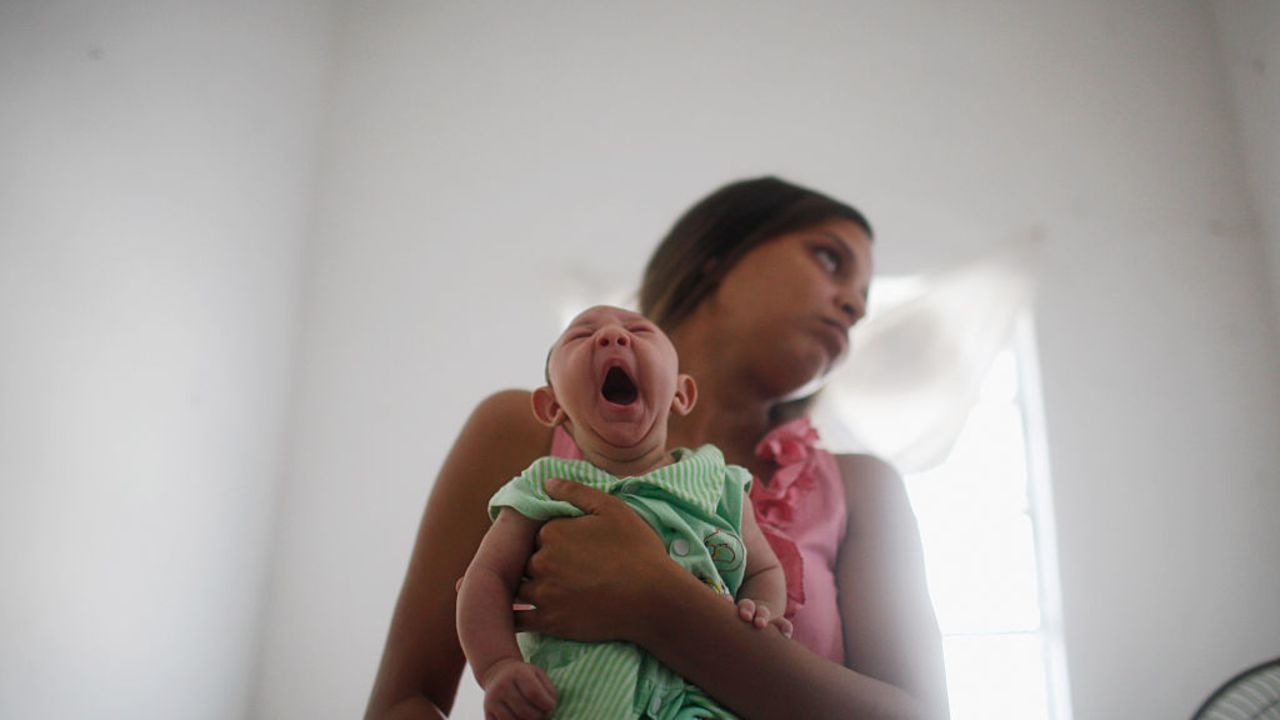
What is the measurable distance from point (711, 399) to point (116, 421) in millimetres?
878

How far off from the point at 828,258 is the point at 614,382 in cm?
58

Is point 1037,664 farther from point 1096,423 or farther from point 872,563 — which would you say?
point 872,563

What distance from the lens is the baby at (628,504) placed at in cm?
62

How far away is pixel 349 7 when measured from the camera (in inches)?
82.3

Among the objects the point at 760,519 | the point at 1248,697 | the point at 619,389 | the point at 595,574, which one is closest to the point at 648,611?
the point at 595,574

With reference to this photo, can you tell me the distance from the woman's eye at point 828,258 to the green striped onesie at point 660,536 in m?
0.50

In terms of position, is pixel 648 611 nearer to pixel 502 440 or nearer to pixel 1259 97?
pixel 502 440

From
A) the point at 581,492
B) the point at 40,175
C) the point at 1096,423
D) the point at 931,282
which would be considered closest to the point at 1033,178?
the point at 931,282

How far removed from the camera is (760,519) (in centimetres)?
98

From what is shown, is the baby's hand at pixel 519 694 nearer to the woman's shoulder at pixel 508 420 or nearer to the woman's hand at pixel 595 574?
the woman's hand at pixel 595 574

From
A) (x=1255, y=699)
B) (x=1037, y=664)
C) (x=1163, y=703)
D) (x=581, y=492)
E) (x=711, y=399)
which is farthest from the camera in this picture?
(x=1037, y=664)

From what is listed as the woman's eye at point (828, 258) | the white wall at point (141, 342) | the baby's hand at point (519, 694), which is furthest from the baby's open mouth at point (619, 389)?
the white wall at point (141, 342)

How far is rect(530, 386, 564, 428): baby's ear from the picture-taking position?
771 millimetres

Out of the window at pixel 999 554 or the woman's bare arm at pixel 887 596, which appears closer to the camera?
the woman's bare arm at pixel 887 596
